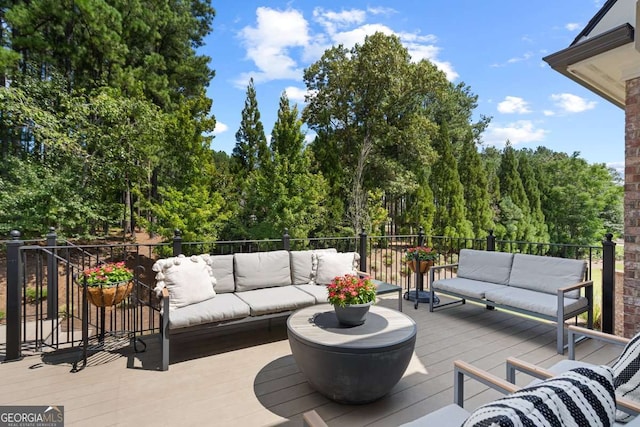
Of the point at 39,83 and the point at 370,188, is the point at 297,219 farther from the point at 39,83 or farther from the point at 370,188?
the point at 39,83

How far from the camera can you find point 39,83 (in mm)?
8039

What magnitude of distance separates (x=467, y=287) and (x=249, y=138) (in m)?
8.79

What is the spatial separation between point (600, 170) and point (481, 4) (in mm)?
11421

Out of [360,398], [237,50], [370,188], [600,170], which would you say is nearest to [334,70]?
[237,50]

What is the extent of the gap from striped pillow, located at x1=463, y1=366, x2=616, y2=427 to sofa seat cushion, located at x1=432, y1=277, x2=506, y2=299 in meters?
3.25

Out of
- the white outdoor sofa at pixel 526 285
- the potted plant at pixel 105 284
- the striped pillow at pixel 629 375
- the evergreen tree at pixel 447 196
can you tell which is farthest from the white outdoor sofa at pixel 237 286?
the evergreen tree at pixel 447 196

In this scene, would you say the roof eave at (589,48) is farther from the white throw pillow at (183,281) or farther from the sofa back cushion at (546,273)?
the white throw pillow at (183,281)

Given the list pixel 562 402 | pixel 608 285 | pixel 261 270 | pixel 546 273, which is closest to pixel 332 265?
pixel 261 270

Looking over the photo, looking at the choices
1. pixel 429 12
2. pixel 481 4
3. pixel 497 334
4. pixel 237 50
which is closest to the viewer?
pixel 497 334

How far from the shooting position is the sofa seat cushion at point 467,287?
409cm

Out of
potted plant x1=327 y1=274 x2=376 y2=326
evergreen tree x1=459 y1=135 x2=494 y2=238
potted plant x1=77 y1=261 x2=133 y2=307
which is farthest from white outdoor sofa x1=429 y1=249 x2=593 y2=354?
evergreen tree x1=459 y1=135 x2=494 y2=238

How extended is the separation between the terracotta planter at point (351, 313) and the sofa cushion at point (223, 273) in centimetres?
165

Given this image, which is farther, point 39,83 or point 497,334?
point 39,83

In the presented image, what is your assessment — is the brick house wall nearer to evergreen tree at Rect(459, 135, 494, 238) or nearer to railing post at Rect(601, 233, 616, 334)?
railing post at Rect(601, 233, 616, 334)
